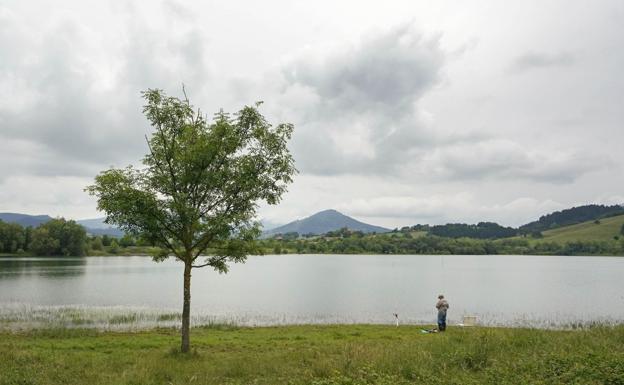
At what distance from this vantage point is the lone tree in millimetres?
17891

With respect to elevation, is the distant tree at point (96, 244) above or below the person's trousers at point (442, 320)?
above

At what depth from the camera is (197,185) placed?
1886 centimetres

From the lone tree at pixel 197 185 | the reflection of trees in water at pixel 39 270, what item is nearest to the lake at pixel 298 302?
the reflection of trees in water at pixel 39 270

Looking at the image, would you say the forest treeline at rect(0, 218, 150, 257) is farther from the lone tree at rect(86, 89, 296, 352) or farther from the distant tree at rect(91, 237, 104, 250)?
the lone tree at rect(86, 89, 296, 352)

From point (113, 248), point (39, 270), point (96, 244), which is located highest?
point (96, 244)

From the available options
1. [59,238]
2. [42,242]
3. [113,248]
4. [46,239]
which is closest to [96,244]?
[113,248]

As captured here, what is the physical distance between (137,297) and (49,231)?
124 m

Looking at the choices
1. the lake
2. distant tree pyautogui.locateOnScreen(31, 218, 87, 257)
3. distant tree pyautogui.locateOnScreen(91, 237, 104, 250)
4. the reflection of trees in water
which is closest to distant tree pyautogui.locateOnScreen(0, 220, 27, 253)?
distant tree pyautogui.locateOnScreen(31, 218, 87, 257)

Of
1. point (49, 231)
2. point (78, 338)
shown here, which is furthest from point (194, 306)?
point (49, 231)

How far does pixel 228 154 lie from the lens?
19344 millimetres

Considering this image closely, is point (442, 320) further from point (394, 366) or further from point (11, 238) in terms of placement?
point (11, 238)

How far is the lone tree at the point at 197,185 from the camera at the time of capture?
1789cm

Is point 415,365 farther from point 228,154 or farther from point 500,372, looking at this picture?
point 228,154

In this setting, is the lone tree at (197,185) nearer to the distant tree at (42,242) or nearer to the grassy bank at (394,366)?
the grassy bank at (394,366)
